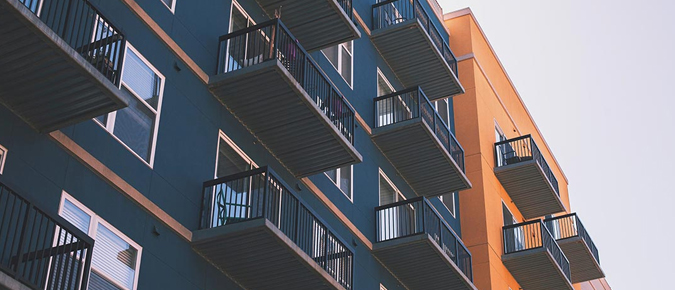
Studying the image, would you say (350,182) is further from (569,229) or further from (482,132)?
(569,229)

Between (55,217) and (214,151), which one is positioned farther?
(214,151)

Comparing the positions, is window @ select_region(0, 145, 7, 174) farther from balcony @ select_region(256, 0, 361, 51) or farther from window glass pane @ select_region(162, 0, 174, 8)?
balcony @ select_region(256, 0, 361, 51)

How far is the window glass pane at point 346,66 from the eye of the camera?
25625 millimetres

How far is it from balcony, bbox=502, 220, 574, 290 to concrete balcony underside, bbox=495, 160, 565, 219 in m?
1.40

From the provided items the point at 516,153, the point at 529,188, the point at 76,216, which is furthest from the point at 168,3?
the point at 529,188

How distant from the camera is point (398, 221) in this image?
2572cm

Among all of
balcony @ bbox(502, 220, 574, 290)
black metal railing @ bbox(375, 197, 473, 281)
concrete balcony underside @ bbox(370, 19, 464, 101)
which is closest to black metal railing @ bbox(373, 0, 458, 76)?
concrete balcony underside @ bbox(370, 19, 464, 101)

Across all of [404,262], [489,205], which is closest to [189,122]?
[404,262]

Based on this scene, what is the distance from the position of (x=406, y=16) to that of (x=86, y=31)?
16.1 m

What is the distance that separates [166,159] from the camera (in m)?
17.0

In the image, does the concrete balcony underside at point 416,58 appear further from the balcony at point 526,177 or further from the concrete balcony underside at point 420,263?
the concrete balcony underside at point 420,263

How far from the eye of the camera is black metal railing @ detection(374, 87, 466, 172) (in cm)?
2670

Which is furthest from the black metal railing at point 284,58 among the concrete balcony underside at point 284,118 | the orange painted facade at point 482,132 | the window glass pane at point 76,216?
the orange painted facade at point 482,132

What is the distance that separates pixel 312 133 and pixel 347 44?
21.4ft
